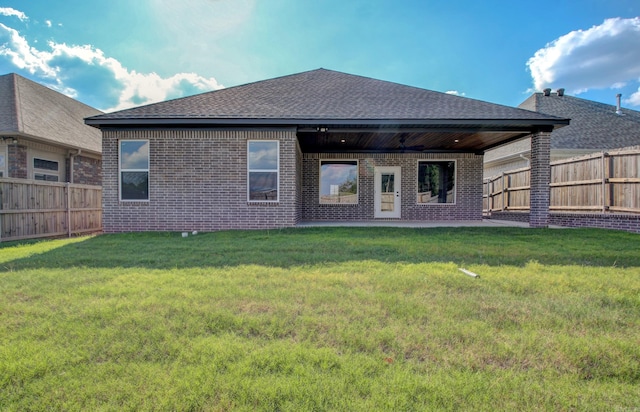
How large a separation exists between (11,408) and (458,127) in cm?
964

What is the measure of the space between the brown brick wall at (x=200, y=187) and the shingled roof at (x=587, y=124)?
1268 cm

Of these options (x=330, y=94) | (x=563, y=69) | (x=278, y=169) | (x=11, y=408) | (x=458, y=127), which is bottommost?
(x=11, y=408)

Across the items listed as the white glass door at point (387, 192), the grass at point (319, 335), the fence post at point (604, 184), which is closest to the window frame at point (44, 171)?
the grass at point (319, 335)

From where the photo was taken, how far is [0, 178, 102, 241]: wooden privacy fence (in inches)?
313

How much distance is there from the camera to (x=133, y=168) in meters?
8.98

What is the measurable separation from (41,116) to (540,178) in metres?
16.9

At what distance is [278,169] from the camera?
898 centimetres

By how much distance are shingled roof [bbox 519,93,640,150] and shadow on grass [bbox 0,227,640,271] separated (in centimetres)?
896

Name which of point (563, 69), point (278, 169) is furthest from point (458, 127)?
point (563, 69)

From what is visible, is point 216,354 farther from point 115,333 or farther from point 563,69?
point 563,69

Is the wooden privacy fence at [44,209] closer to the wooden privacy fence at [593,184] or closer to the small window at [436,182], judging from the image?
the small window at [436,182]

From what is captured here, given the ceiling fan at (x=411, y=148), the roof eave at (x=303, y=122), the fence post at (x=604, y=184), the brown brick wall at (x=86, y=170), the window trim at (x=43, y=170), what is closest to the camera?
the roof eave at (x=303, y=122)

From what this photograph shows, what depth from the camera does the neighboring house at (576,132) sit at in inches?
559

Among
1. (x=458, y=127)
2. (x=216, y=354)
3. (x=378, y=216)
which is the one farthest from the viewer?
(x=378, y=216)
